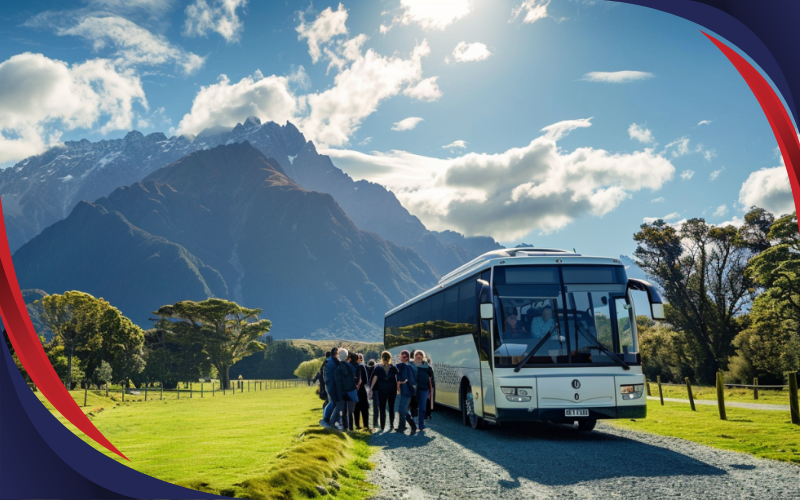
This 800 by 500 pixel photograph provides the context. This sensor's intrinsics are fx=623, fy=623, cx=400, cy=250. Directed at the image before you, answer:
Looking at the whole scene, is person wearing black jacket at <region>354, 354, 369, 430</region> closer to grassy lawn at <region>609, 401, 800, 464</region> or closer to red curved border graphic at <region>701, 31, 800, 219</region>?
grassy lawn at <region>609, 401, 800, 464</region>

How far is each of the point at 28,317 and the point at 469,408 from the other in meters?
11.6

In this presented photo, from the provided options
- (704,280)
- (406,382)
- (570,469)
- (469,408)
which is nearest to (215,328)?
(704,280)

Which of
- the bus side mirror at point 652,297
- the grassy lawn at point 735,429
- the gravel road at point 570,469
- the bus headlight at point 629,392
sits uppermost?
the bus side mirror at point 652,297

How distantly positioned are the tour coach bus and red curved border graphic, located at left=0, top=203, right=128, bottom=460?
324 inches

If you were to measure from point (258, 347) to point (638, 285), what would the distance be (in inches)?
2665

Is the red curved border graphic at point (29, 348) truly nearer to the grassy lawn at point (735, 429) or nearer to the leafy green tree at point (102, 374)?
the grassy lawn at point (735, 429)

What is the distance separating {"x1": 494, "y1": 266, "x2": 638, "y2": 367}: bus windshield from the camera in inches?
510

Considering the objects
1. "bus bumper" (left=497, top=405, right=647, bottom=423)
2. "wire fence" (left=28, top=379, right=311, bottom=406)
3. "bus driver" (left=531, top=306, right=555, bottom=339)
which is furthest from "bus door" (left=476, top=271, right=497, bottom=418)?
"wire fence" (left=28, top=379, right=311, bottom=406)

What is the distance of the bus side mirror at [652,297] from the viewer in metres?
12.3

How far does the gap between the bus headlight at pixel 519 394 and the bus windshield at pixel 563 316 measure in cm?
52

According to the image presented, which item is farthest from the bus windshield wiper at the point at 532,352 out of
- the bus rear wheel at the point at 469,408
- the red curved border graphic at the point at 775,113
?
the red curved border graphic at the point at 775,113

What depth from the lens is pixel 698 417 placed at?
60.0ft

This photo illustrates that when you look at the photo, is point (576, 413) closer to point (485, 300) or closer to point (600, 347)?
point (600, 347)

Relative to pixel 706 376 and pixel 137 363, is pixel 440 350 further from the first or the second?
pixel 137 363
